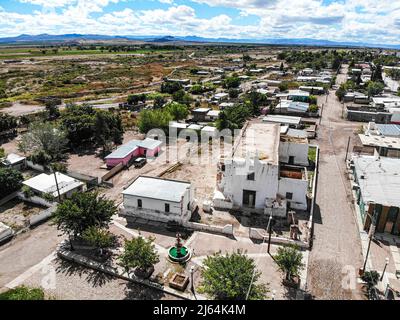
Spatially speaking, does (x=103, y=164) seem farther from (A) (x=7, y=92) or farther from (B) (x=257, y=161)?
(A) (x=7, y=92)

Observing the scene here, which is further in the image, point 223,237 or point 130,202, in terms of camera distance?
point 130,202

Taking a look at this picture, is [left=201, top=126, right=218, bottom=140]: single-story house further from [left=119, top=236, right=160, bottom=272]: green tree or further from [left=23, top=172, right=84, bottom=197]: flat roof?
[left=119, top=236, right=160, bottom=272]: green tree

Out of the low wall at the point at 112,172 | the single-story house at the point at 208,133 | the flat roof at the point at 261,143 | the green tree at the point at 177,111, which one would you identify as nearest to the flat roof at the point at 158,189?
the flat roof at the point at 261,143

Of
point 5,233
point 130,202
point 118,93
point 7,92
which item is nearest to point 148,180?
point 130,202

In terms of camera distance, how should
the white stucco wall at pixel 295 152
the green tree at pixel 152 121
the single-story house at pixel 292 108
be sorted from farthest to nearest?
the single-story house at pixel 292 108 → the green tree at pixel 152 121 → the white stucco wall at pixel 295 152

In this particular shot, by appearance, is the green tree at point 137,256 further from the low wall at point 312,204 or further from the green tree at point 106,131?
the green tree at point 106,131

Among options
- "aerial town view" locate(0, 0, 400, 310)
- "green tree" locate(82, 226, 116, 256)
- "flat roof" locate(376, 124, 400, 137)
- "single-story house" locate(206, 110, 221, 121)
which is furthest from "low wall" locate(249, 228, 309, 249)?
"single-story house" locate(206, 110, 221, 121)

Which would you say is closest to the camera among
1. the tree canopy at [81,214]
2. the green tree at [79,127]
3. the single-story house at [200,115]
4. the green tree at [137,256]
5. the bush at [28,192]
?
the green tree at [137,256]

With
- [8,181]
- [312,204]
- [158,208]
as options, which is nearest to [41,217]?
[8,181]
